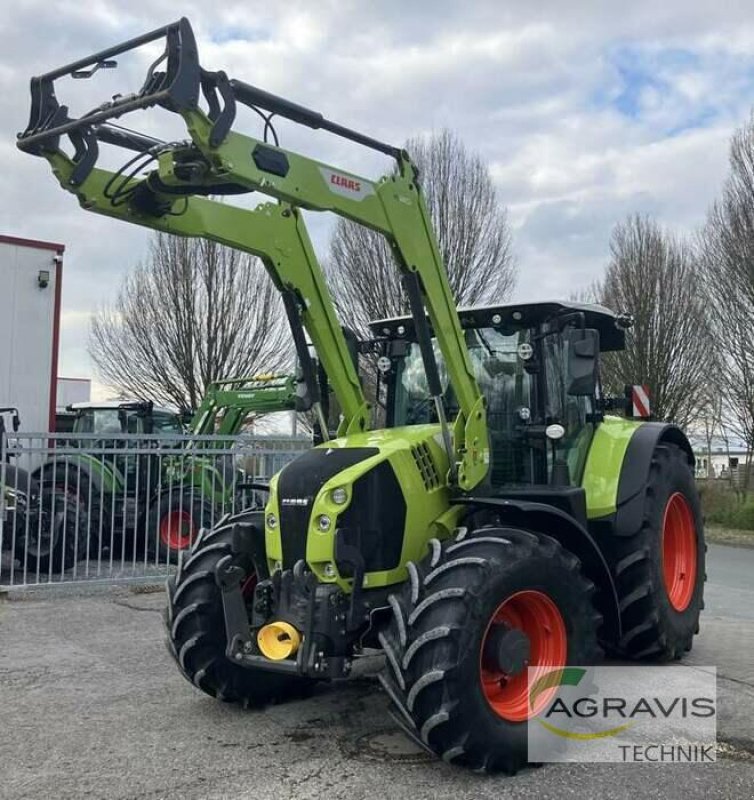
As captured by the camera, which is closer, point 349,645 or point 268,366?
point 349,645

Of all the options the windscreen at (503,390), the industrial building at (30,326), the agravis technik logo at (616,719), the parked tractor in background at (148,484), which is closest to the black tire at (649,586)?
the agravis technik logo at (616,719)

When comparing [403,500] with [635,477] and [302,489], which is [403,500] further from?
[635,477]

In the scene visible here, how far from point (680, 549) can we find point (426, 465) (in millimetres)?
2816

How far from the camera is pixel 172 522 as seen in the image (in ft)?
34.8

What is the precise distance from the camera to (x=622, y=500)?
5.76 m

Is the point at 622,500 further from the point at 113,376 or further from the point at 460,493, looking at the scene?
the point at 113,376

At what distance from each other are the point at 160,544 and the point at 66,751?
597 cm

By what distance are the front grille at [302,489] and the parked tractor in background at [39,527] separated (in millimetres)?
5420

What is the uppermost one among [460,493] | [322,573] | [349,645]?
[460,493]

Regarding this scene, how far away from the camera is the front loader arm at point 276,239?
182 inches

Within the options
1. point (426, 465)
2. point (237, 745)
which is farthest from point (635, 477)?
point (237, 745)

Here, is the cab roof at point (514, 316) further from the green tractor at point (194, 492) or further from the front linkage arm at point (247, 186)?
the green tractor at point (194, 492)

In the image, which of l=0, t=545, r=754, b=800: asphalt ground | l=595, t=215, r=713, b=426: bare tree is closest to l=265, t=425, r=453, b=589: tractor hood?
l=0, t=545, r=754, b=800: asphalt ground

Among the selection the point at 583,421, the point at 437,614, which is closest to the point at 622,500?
the point at 583,421
